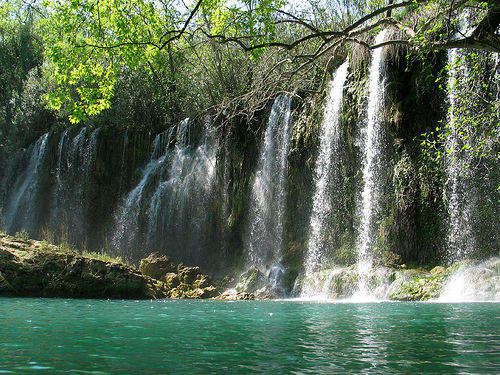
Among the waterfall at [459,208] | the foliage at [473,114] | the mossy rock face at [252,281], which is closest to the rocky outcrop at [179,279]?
the mossy rock face at [252,281]

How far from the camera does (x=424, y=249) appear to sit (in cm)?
1487

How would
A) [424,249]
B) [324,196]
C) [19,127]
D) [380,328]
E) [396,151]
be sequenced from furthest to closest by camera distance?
[19,127] → [324,196] → [396,151] → [424,249] → [380,328]

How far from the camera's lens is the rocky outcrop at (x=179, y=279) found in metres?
14.6

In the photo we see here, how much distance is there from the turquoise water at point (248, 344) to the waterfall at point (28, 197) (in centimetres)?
2017

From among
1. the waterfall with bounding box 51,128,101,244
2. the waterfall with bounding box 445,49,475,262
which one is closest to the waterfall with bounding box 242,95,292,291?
the waterfall with bounding box 445,49,475,262

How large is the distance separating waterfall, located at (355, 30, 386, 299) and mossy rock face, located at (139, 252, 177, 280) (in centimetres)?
625

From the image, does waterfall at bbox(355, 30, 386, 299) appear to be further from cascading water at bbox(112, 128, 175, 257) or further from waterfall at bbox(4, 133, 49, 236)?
waterfall at bbox(4, 133, 49, 236)

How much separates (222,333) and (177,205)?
1604cm

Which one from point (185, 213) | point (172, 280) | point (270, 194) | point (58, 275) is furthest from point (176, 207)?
point (58, 275)

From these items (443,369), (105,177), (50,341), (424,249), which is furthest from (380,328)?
(105,177)

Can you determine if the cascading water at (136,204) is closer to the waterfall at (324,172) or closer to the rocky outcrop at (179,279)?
the rocky outcrop at (179,279)

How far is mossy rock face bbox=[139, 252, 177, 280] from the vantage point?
16.2 meters

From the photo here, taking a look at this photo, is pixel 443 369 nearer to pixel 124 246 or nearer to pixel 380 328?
pixel 380 328

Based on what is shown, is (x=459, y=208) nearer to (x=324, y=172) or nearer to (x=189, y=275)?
(x=324, y=172)
